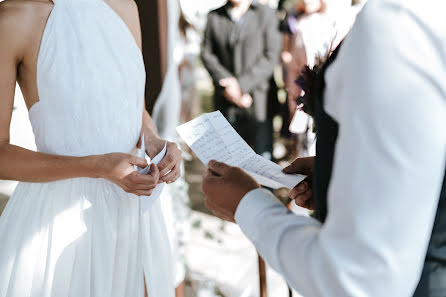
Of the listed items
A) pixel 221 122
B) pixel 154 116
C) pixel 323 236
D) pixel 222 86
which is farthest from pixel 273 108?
pixel 323 236

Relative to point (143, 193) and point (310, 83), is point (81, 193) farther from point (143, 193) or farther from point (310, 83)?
point (310, 83)

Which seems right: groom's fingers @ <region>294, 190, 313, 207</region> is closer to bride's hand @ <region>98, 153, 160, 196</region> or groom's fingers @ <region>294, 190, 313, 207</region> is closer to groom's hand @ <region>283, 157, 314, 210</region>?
groom's hand @ <region>283, 157, 314, 210</region>

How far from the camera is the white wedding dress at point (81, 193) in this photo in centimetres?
129

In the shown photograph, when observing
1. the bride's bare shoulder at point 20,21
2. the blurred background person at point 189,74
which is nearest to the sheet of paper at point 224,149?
the bride's bare shoulder at point 20,21

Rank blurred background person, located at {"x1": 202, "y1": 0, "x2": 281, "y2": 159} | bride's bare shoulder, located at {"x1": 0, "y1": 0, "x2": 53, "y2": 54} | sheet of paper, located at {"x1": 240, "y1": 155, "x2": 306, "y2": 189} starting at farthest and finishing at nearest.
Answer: blurred background person, located at {"x1": 202, "y1": 0, "x2": 281, "y2": 159}, bride's bare shoulder, located at {"x1": 0, "y1": 0, "x2": 53, "y2": 54}, sheet of paper, located at {"x1": 240, "y1": 155, "x2": 306, "y2": 189}

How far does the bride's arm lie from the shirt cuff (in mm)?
480

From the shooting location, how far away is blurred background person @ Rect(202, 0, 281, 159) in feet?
12.7

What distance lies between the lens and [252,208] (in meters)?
0.90

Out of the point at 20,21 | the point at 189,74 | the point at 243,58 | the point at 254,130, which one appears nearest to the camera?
the point at 20,21

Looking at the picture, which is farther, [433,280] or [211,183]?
[211,183]

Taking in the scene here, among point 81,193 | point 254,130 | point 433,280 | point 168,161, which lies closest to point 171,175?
point 168,161

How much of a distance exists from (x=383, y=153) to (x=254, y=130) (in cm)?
339

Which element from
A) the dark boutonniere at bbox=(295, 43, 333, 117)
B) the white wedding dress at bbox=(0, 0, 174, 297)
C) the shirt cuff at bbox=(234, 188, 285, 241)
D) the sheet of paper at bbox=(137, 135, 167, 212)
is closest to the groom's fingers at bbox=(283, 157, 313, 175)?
the dark boutonniere at bbox=(295, 43, 333, 117)

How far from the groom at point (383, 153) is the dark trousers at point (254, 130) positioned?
3247 millimetres
